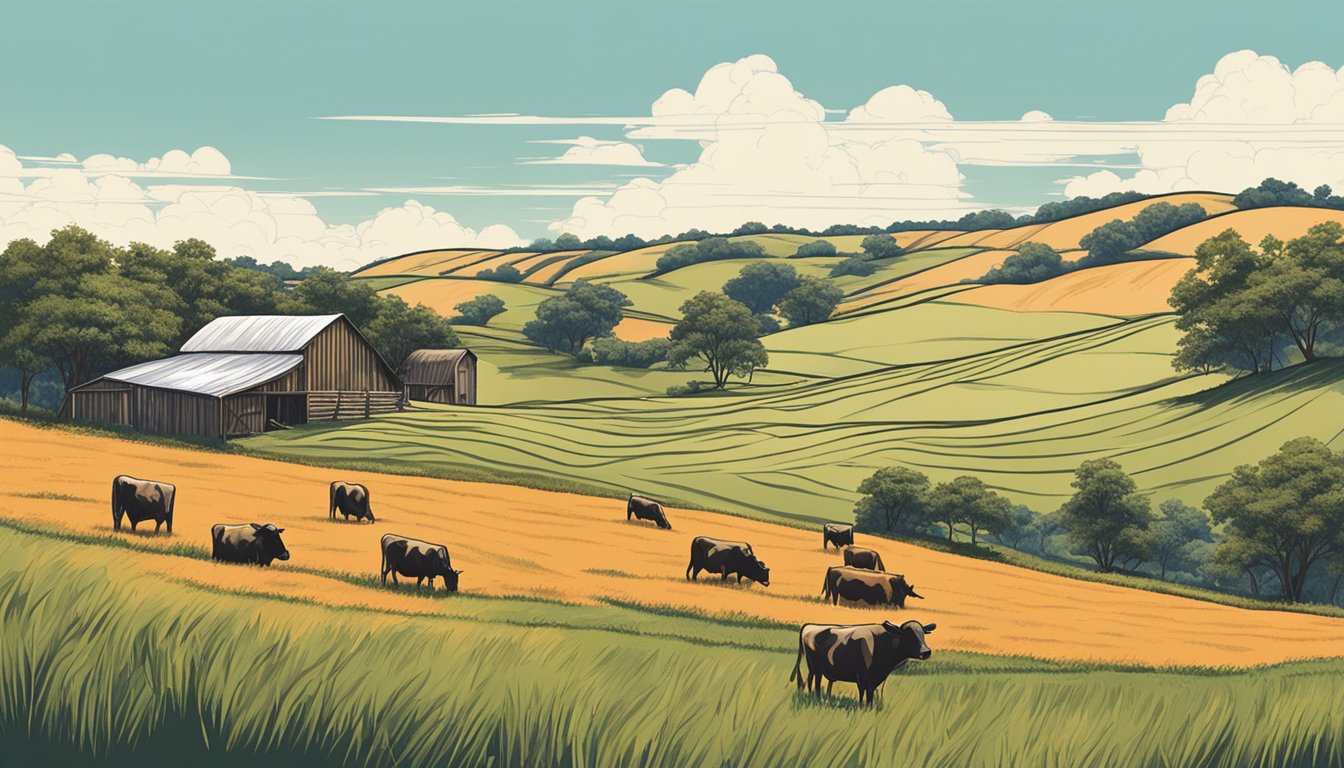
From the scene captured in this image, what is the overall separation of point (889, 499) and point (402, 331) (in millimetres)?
59216

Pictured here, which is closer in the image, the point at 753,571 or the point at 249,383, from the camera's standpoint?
the point at 753,571

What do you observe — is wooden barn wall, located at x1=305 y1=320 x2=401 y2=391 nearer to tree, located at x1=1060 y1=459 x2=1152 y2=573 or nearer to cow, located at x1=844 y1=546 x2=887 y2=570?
tree, located at x1=1060 y1=459 x2=1152 y2=573

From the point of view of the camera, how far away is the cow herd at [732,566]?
16625 millimetres

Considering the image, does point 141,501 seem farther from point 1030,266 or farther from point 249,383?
point 1030,266

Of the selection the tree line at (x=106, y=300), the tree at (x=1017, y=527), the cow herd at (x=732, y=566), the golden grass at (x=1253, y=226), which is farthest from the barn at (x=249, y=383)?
the golden grass at (x=1253, y=226)

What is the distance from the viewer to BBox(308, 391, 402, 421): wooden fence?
81.3 meters

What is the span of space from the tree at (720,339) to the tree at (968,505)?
5646 centimetres

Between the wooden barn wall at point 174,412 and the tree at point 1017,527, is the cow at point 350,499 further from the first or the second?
the tree at point 1017,527

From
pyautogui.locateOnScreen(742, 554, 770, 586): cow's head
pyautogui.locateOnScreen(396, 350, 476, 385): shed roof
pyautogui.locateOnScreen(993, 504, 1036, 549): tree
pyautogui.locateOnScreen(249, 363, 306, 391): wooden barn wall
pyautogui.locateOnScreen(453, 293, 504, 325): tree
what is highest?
pyautogui.locateOnScreen(453, 293, 504, 325): tree

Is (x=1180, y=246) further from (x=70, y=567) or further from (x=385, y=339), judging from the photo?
(x=70, y=567)

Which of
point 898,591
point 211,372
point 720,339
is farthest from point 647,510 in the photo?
point 720,339

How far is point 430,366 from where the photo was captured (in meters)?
115

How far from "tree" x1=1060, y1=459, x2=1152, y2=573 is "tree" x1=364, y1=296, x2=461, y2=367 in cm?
6451

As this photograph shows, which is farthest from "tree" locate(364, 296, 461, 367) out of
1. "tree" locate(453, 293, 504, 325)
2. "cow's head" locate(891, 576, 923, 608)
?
"cow's head" locate(891, 576, 923, 608)
